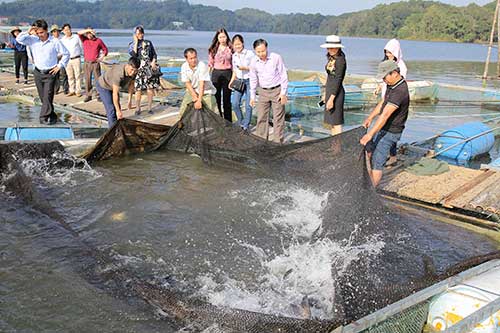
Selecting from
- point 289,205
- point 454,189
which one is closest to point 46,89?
point 289,205

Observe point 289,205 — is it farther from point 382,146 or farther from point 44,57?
point 44,57

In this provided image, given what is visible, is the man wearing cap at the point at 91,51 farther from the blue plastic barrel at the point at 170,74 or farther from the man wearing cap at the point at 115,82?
the blue plastic barrel at the point at 170,74

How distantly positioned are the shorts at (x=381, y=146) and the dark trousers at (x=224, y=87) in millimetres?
3243

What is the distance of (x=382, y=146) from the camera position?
556cm

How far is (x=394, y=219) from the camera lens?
489 cm

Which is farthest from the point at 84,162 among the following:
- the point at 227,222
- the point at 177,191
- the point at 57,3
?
the point at 57,3

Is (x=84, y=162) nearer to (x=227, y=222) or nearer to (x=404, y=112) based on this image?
(x=227, y=222)

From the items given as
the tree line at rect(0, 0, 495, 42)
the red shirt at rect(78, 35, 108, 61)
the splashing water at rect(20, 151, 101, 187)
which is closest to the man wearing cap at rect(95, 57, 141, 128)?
the splashing water at rect(20, 151, 101, 187)

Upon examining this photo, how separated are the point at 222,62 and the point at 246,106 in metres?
0.87

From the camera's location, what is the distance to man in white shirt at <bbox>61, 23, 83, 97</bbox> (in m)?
11.4

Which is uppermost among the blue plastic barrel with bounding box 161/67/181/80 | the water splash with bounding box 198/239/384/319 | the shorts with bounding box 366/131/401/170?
the blue plastic barrel with bounding box 161/67/181/80

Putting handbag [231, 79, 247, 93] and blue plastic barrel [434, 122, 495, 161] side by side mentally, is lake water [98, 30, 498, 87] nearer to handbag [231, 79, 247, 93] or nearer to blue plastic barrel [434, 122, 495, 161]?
blue plastic barrel [434, 122, 495, 161]

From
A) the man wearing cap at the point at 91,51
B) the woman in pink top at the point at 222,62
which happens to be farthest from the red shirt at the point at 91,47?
the woman in pink top at the point at 222,62

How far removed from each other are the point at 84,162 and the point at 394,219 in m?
→ 4.35
